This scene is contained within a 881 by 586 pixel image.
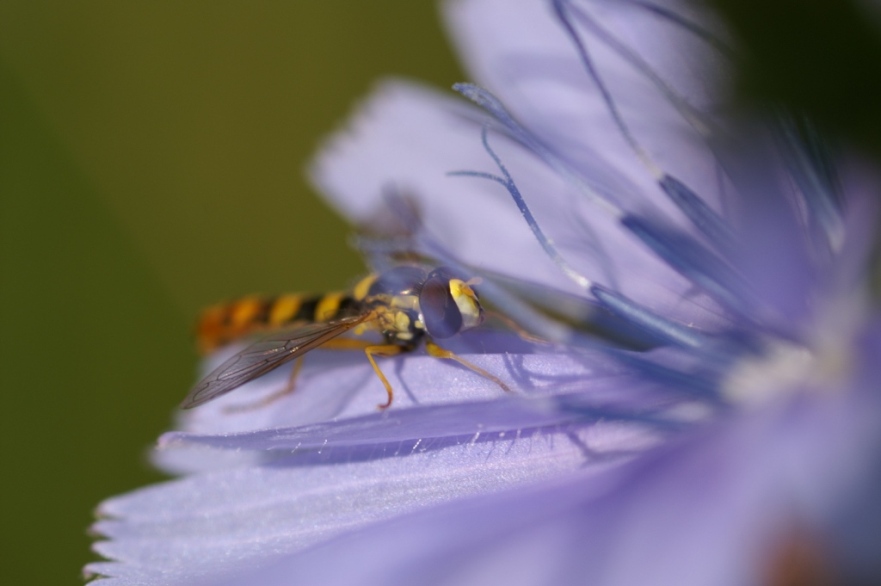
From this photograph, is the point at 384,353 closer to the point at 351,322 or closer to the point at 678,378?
the point at 351,322

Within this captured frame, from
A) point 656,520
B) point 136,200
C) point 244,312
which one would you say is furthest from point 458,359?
point 136,200

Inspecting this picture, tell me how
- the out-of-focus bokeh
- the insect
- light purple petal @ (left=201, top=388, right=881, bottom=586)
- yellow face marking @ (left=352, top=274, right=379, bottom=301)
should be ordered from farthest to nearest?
the out-of-focus bokeh
yellow face marking @ (left=352, top=274, right=379, bottom=301)
the insect
light purple petal @ (left=201, top=388, right=881, bottom=586)

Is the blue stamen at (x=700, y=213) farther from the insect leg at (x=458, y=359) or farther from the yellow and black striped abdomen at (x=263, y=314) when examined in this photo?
the yellow and black striped abdomen at (x=263, y=314)

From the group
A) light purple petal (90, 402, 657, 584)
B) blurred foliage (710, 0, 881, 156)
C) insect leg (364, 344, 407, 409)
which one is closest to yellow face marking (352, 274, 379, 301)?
insect leg (364, 344, 407, 409)

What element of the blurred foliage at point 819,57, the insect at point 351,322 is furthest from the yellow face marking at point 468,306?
Result: the blurred foliage at point 819,57

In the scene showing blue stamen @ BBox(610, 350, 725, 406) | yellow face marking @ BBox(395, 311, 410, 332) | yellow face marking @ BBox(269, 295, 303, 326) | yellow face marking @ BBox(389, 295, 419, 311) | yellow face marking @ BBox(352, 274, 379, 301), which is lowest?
blue stamen @ BBox(610, 350, 725, 406)

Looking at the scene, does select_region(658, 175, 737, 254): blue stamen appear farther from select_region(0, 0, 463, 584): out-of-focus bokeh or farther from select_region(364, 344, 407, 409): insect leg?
select_region(0, 0, 463, 584): out-of-focus bokeh

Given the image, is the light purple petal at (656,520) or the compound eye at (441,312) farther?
the compound eye at (441,312)
